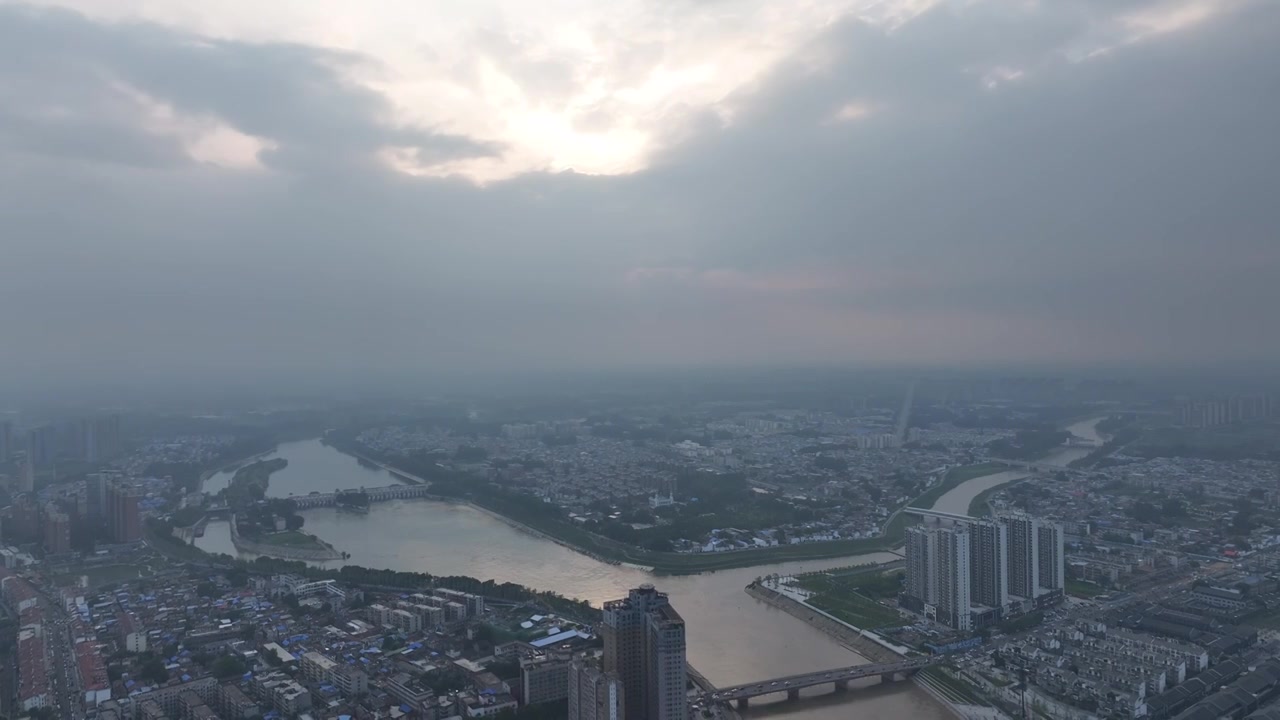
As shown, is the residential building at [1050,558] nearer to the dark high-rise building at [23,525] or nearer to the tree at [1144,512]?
the tree at [1144,512]

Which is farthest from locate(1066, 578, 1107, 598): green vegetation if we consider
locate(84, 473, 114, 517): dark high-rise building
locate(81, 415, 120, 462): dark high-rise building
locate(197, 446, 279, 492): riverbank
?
locate(81, 415, 120, 462): dark high-rise building

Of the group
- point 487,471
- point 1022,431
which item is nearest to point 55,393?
point 487,471

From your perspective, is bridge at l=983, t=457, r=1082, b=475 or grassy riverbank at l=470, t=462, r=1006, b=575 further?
bridge at l=983, t=457, r=1082, b=475

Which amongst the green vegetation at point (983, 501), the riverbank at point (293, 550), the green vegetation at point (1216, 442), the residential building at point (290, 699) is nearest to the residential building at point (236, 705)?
the residential building at point (290, 699)

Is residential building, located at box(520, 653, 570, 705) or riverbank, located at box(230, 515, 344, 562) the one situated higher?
residential building, located at box(520, 653, 570, 705)

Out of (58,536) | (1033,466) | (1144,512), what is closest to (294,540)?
(58,536)

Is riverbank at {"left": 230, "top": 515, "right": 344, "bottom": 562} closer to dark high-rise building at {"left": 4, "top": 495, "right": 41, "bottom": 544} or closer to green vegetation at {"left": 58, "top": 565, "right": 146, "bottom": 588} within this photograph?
green vegetation at {"left": 58, "top": 565, "right": 146, "bottom": 588}

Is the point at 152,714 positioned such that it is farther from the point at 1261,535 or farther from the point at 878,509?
the point at 1261,535
